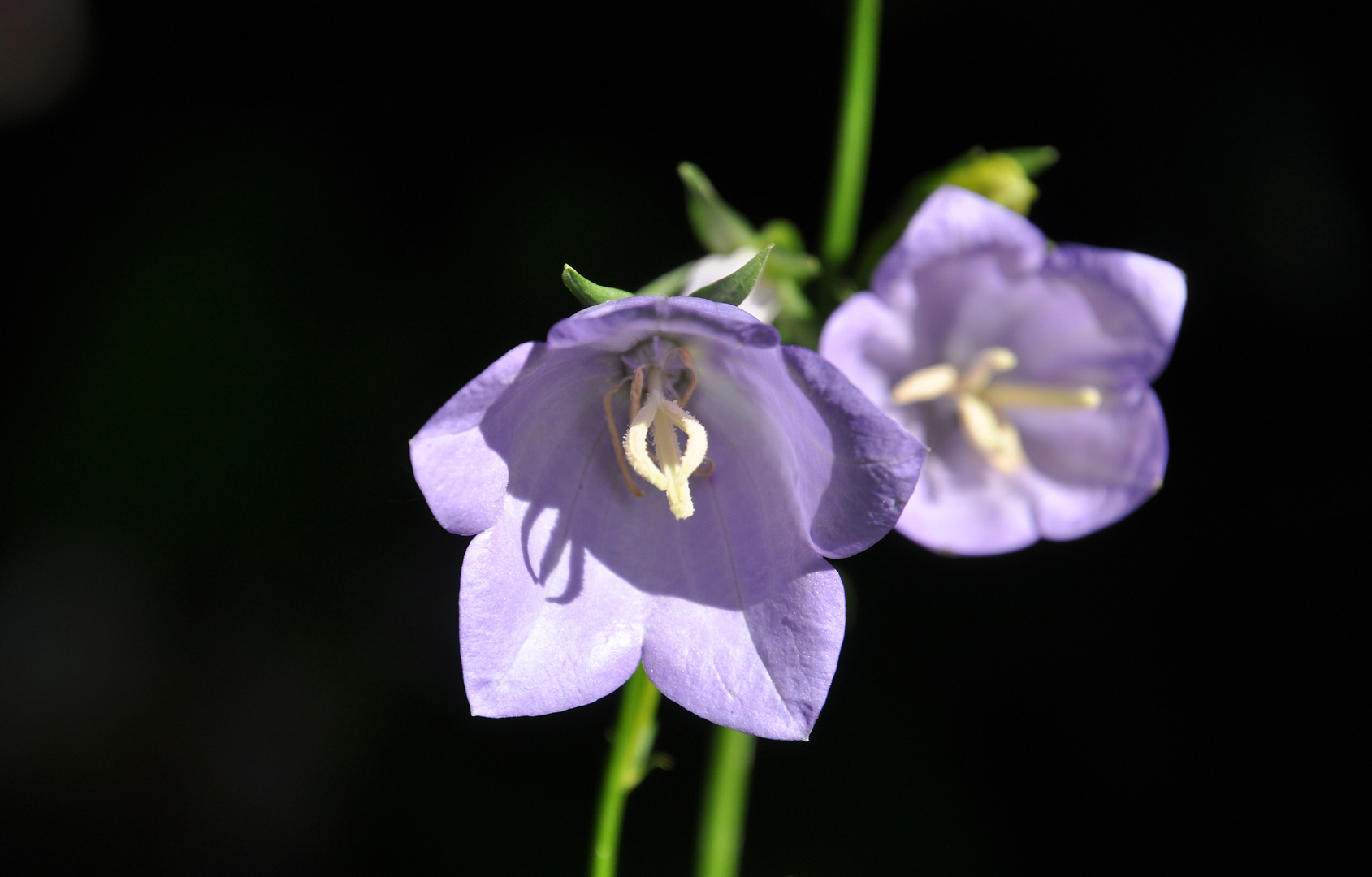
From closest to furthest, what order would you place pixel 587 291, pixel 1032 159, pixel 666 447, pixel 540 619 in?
pixel 587 291 → pixel 540 619 → pixel 666 447 → pixel 1032 159

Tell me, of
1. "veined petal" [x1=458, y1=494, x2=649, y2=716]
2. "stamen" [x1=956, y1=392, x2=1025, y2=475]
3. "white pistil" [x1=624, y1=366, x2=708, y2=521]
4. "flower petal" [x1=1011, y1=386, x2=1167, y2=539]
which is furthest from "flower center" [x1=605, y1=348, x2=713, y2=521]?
"flower petal" [x1=1011, y1=386, x2=1167, y2=539]

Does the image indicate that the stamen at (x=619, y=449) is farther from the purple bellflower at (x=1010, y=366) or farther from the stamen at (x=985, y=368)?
the stamen at (x=985, y=368)

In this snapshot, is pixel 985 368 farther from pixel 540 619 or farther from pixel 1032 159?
pixel 540 619

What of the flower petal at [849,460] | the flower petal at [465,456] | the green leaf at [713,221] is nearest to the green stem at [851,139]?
the green leaf at [713,221]

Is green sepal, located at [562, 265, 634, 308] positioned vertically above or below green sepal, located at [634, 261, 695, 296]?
below

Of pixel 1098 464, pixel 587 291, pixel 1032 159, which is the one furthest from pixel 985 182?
pixel 587 291

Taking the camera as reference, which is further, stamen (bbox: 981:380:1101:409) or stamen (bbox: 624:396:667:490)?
stamen (bbox: 981:380:1101:409)

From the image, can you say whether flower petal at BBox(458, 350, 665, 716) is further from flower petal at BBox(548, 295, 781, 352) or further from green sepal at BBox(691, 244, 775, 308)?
green sepal at BBox(691, 244, 775, 308)

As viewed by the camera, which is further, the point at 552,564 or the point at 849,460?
the point at 552,564
